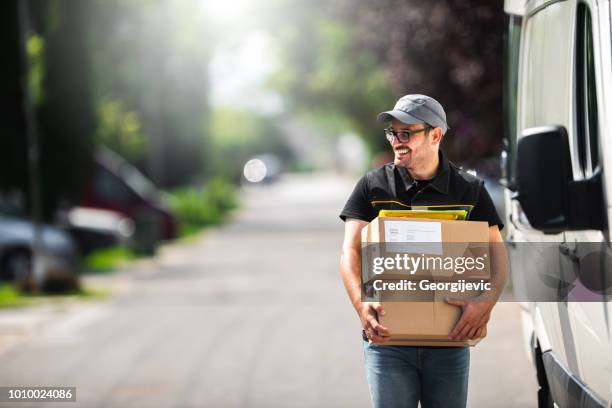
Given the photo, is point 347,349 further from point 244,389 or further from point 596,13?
point 596,13

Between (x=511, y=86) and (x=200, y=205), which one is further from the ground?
(x=511, y=86)

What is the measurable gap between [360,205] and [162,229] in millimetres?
24942

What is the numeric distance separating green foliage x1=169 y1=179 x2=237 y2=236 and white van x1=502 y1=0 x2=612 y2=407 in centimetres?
2534

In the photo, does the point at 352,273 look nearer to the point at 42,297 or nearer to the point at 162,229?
the point at 42,297

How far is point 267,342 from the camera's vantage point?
1193 centimetres

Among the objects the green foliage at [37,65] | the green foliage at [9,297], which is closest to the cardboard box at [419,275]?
the green foliage at [9,297]

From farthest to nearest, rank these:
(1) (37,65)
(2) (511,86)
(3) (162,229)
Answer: (3) (162,229)
(1) (37,65)
(2) (511,86)

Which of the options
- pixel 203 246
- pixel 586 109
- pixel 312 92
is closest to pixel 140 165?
pixel 312 92

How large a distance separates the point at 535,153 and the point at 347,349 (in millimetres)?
7480

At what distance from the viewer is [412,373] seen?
4.67 metres

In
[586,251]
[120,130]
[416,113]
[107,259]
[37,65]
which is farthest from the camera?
[120,130]

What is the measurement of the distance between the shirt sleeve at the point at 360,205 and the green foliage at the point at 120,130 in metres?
25.1

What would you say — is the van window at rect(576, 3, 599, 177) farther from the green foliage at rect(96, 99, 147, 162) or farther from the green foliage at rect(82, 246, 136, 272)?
the green foliage at rect(96, 99, 147, 162)

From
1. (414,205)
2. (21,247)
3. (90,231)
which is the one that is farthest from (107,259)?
(414,205)
